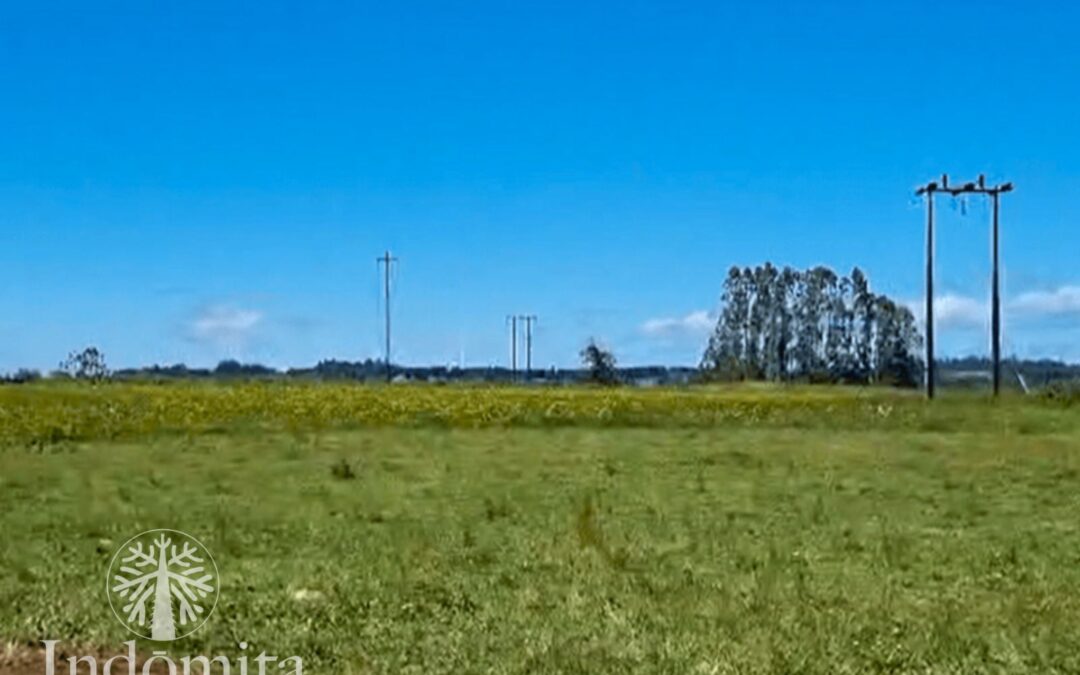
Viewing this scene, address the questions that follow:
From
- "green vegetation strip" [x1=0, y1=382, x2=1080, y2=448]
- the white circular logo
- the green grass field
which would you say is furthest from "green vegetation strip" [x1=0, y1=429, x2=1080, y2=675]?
"green vegetation strip" [x1=0, y1=382, x2=1080, y2=448]

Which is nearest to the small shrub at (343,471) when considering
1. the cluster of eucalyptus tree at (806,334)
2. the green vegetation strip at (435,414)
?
the green vegetation strip at (435,414)

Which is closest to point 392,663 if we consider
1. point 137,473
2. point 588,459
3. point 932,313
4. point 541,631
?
point 541,631

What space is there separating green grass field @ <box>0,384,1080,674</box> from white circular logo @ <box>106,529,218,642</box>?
5.6 inches

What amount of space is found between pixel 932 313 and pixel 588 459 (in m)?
22.6

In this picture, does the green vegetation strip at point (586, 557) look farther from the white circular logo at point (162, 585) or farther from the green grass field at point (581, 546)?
the white circular logo at point (162, 585)

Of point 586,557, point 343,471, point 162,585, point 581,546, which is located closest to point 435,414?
point 343,471

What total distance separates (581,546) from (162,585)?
12.1 ft

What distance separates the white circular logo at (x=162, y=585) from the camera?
810cm

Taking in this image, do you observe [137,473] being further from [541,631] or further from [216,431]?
[541,631]

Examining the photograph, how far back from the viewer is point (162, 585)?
30.4 ft

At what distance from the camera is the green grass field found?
783 centimetres

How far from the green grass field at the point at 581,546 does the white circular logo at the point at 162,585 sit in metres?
0.14

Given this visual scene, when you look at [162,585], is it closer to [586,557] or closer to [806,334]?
[586,557]

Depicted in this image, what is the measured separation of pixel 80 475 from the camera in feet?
62.3
